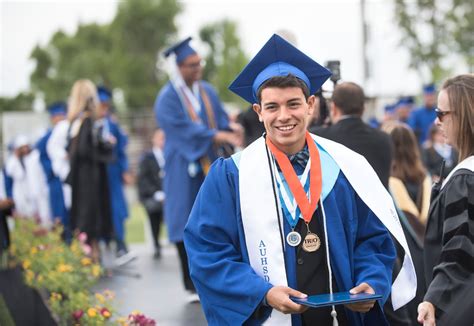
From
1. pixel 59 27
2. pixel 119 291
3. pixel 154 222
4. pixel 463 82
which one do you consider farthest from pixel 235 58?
pixel 463 82

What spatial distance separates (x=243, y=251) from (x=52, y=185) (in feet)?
31.1

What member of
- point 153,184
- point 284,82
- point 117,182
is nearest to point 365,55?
point 153,184

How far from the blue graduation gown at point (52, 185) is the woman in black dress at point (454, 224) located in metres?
8.86

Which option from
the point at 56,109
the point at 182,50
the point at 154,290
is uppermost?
the point at 182,50

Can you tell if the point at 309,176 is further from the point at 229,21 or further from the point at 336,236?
the point at 229,21

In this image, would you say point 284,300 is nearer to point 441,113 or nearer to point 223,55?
point 441,113

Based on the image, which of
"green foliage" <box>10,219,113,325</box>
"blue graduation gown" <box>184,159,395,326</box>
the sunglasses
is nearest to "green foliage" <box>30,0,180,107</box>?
"green foliage" <box>10,219,113,325</box>

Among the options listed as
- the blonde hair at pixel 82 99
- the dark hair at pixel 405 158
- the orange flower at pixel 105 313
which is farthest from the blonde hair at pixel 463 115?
the blonde hair at pixel 82 99

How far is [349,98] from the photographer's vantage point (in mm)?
5824

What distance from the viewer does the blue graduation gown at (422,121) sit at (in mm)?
14086

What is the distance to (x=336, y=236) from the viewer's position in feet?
11.9

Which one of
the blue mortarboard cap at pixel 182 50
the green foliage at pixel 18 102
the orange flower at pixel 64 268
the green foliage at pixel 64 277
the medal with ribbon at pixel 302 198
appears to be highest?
the green foliage at pixel 18 102

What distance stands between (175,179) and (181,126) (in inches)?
20.6

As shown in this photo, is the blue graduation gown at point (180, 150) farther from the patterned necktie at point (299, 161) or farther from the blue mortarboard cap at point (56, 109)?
the blue mortarboard cap at point (56, 109)
